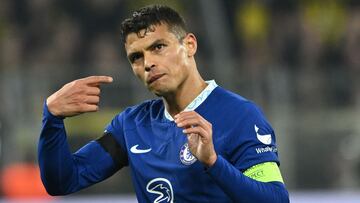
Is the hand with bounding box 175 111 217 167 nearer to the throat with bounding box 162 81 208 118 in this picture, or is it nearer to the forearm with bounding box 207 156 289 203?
the forearm with bounding box 207 156 289 203

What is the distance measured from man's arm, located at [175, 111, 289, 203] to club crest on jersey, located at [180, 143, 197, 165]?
0.28m

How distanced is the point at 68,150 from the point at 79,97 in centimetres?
32

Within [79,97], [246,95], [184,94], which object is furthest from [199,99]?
[246,95]

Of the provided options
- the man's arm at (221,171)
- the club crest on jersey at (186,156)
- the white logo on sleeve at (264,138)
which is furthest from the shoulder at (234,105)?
the man's arm at (221,171)

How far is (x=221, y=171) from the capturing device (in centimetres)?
341

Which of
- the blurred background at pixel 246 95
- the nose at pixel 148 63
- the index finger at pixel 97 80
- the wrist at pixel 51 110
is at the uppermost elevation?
the nose at pixel 148 63

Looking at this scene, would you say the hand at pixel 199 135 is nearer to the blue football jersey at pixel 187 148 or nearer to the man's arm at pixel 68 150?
the blue football jersey at pixel 187 148

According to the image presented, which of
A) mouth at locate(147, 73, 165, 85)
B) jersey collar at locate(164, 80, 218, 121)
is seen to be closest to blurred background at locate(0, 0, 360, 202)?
jersey collar at locate(164, 80, 218, 121)

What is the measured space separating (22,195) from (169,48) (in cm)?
513

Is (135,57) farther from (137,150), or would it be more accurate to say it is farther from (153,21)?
(137,150)

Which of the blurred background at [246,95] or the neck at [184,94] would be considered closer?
the neck at [184,94]

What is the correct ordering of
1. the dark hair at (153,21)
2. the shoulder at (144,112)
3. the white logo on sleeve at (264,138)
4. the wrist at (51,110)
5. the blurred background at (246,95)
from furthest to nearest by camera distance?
1. the blurred background at (246,95)
2. the shoulder at (144,112)
3. the dark hair at (153,21)
4. the wrist at (51,110)
5. the white logo on sleeve at (264,138)

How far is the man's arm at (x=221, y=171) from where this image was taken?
3.35 meters

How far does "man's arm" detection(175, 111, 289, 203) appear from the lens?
11.0ft
